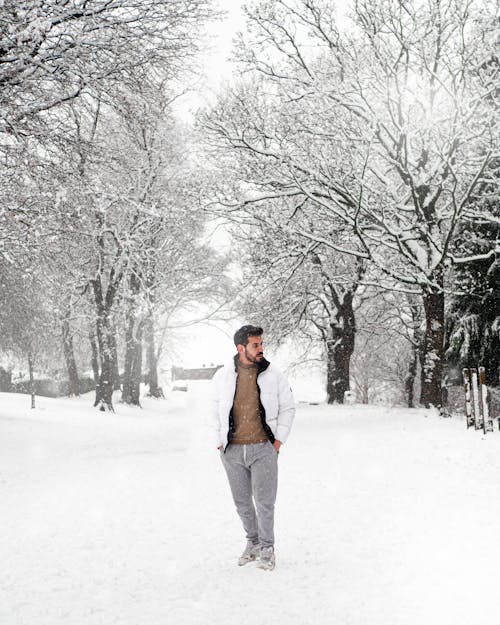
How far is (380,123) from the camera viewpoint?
579 inches

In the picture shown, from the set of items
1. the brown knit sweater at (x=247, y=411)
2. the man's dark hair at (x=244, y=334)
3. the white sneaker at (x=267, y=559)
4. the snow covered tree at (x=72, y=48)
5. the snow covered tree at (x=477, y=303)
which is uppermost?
the snow covered tree at (x=72, y=48)

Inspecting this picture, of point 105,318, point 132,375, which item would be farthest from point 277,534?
point 132,375

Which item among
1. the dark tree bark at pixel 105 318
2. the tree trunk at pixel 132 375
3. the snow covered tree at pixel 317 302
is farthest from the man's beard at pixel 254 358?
the tree trunk at pixel 132 375

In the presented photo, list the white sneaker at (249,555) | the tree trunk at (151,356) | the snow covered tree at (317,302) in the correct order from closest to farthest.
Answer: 1. the white sneaker at (249,555)
2. the snow covered tree at (317,302)
3. the tree trunk at (151,356)

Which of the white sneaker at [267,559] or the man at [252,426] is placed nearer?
the white sneaker at [267,559]

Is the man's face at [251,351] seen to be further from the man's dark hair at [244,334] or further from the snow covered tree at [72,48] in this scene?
the snow covered tree at [72,48]

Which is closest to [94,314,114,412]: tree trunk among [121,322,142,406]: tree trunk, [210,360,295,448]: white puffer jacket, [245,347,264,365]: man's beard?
[121,322,142,406]: tree trunk

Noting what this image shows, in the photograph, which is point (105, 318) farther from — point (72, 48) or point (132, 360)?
point (72, 48)

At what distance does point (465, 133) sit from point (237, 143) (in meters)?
5.52

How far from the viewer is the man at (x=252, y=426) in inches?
202

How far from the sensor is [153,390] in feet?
109

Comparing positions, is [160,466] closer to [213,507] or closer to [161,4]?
[213,507]

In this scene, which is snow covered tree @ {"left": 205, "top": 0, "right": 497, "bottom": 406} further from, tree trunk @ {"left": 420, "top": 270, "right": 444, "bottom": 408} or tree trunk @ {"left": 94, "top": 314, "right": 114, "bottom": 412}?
tree trunk @ {"left": 94, "top": 314, "right": 114, "bottom": 412}

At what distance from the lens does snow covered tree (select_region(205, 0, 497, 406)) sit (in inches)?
576
